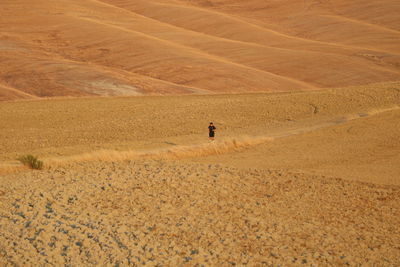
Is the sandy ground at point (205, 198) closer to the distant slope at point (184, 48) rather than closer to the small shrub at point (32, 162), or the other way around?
the small shrub at point (32, 162)

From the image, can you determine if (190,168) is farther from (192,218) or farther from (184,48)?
(184,48)

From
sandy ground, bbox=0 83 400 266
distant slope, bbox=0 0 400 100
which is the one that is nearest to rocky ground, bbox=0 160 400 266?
sandy ground, bbox=0 83 400 266

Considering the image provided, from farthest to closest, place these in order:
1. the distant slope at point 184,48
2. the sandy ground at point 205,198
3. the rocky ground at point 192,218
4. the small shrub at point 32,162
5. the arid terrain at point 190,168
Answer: the distant slope at point 184,48 < the small shrub at point 32,162 < the arid terrain at point 190,168 < the sandy ground at point 205,198 < the rocky ground at point 192,218

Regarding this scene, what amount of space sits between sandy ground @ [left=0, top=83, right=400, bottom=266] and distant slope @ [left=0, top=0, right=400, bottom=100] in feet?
75.9

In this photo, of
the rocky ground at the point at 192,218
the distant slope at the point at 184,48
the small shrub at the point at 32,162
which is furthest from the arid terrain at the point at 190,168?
the distant slope at the point at 184,48

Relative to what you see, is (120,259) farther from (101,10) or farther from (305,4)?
(305,4)

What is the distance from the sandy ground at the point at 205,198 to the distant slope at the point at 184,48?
75.9 feet

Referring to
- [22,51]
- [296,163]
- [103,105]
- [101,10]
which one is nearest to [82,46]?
[22,51]

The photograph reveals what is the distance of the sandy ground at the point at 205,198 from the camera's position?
9109 mm

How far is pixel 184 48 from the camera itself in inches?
2665

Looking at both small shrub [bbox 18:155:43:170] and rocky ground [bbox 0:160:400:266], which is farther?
small shrub [bbox 18:155:43:170]

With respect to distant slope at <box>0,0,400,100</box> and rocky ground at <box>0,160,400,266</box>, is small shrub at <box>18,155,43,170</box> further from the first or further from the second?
distant slope at <box>0,0,400,100</box>

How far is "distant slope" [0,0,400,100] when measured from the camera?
48.7 meters

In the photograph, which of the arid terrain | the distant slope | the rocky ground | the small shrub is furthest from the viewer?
the distant slope
